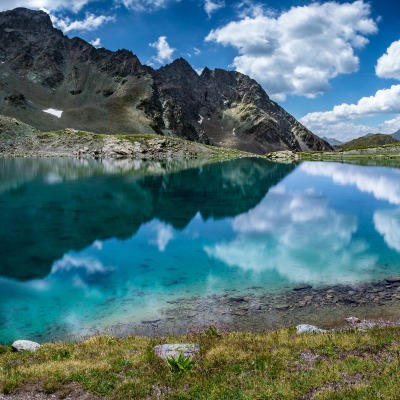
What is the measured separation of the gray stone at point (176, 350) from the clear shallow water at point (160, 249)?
23.2 ft

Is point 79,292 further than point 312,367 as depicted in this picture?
Yes

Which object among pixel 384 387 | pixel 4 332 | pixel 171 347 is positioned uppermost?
pixel 384 387

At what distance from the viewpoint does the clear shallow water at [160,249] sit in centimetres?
2647

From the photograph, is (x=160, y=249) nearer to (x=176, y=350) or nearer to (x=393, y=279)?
(x=393, y=279)

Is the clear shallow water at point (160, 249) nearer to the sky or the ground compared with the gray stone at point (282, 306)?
nearer to the sky

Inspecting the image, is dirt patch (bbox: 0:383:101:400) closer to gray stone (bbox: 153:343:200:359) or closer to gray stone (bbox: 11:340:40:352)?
gray stone (bbox: 153:343:200:359)

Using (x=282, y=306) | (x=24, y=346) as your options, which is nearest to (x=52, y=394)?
(x=24, y=346)

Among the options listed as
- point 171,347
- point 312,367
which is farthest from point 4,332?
point 312,367

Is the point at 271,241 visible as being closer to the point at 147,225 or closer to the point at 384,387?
the point at 147,225

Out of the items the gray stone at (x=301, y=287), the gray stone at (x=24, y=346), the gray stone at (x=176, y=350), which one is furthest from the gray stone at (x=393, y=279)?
the gray stone at (x=24, y=346)

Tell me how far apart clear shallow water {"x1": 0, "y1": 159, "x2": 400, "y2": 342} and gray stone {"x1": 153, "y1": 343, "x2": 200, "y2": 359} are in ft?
23.2

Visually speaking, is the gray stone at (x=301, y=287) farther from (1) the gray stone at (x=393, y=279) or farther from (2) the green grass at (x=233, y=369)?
(2) the green grass at (x=233, y=369)

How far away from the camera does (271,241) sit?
44.4 metres

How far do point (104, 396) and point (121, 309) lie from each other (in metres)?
12.9
